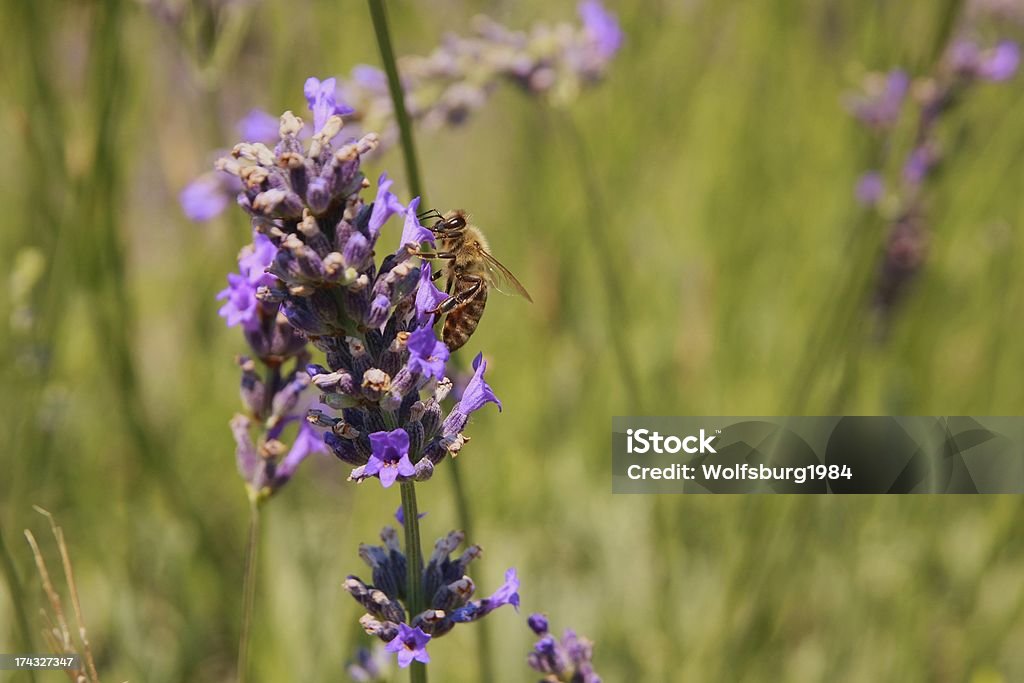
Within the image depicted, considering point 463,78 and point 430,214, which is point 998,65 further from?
point 430,214

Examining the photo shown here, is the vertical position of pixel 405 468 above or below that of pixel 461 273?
below

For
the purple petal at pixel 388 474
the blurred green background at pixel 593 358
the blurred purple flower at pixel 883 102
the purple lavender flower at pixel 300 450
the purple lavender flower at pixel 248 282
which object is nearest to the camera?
the purple petal at pixel 388 474

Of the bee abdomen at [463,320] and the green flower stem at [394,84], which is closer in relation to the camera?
the green flower stem at [394,84]

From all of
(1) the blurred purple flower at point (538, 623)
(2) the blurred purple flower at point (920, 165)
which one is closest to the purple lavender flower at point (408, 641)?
(1) the blurred purple flower at point (538, 623)

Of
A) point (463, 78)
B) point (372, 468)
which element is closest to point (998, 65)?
point (463, 78)

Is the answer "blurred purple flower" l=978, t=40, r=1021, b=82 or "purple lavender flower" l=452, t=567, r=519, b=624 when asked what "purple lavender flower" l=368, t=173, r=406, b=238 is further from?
"blurred purple flower" l=978, t=40, r=1021, b=82

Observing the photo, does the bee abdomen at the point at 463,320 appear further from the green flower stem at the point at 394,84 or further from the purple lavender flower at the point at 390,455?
the purple lavender flower at the point at 390,455

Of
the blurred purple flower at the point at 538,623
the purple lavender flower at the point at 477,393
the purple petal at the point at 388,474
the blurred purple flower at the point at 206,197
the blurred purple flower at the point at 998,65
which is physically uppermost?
the blurred purple flower at the point at 998,65
